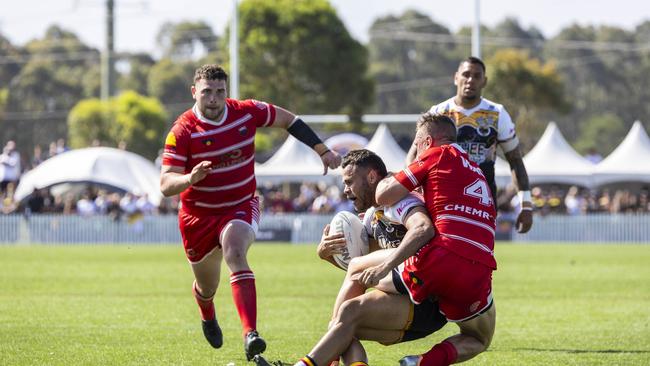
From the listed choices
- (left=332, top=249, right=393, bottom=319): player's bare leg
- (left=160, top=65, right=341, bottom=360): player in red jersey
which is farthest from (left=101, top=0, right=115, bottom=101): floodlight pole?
(left=332, top=249, right=393, bottom=319): player's bare leg

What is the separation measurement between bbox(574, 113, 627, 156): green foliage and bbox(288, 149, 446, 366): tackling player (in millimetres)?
97234

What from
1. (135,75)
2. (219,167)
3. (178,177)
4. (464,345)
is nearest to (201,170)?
(178,177)

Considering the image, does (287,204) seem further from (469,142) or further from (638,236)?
(469,142)

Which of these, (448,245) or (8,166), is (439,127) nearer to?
(448,245)

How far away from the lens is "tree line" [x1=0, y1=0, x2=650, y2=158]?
7062 centimetres

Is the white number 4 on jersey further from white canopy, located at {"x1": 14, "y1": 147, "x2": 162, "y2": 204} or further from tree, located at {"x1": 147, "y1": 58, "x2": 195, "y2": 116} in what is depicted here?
tree, located at {"x1": 147, "y1": 58, "x2": 195, "y2": 116}

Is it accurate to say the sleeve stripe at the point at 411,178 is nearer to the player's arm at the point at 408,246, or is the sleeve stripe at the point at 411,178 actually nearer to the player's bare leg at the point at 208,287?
the player's arm at the point at 408,246

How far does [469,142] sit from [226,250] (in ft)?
10.5

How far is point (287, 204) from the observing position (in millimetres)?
44781

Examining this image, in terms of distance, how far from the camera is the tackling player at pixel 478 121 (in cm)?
1191

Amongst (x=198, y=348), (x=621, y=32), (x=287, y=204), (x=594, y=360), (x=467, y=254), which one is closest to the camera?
(x=467, y=254)

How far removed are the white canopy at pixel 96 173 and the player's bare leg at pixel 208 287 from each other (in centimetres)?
3468

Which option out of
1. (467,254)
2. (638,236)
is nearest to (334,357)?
(467,254)

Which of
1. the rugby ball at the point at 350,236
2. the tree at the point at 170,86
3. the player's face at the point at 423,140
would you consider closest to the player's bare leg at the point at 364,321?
the rugby ball at the point at 350,236
